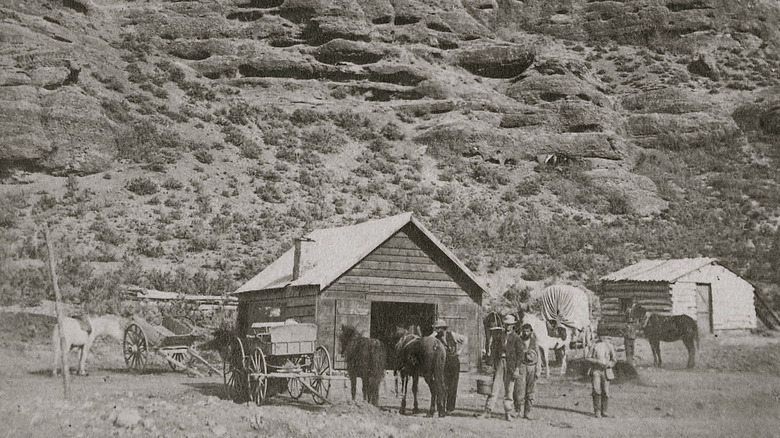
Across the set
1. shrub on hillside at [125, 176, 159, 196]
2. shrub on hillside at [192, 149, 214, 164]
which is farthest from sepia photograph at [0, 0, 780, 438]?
shrub on hillside at [192, 149, 214, 164]

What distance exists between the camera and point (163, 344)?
2147 centimetres

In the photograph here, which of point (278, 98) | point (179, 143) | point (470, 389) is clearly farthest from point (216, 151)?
point (470, 389)

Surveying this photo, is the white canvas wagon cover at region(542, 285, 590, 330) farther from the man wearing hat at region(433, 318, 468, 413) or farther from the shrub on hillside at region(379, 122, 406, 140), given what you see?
the shrub on hillside at region(379, 122, 406, 140)

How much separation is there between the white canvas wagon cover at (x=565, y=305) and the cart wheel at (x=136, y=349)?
13.8 meters

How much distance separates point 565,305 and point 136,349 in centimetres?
1516

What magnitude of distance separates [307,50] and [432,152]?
47.5ft

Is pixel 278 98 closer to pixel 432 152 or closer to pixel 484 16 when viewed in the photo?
pixel 432 152

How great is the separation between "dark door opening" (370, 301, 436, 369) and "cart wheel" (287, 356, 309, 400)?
3.50m

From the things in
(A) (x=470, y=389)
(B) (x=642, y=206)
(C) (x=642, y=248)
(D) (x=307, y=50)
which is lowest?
(A) (x=470, y=389)

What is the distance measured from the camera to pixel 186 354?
23047 millimetres

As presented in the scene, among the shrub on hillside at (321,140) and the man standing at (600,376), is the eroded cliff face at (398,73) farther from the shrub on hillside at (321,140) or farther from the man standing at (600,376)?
the man standing at (600,376)

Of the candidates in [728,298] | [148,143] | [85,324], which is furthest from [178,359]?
[148,143]

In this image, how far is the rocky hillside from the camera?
39.3 m

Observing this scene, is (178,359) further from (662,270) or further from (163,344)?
(662,270)
